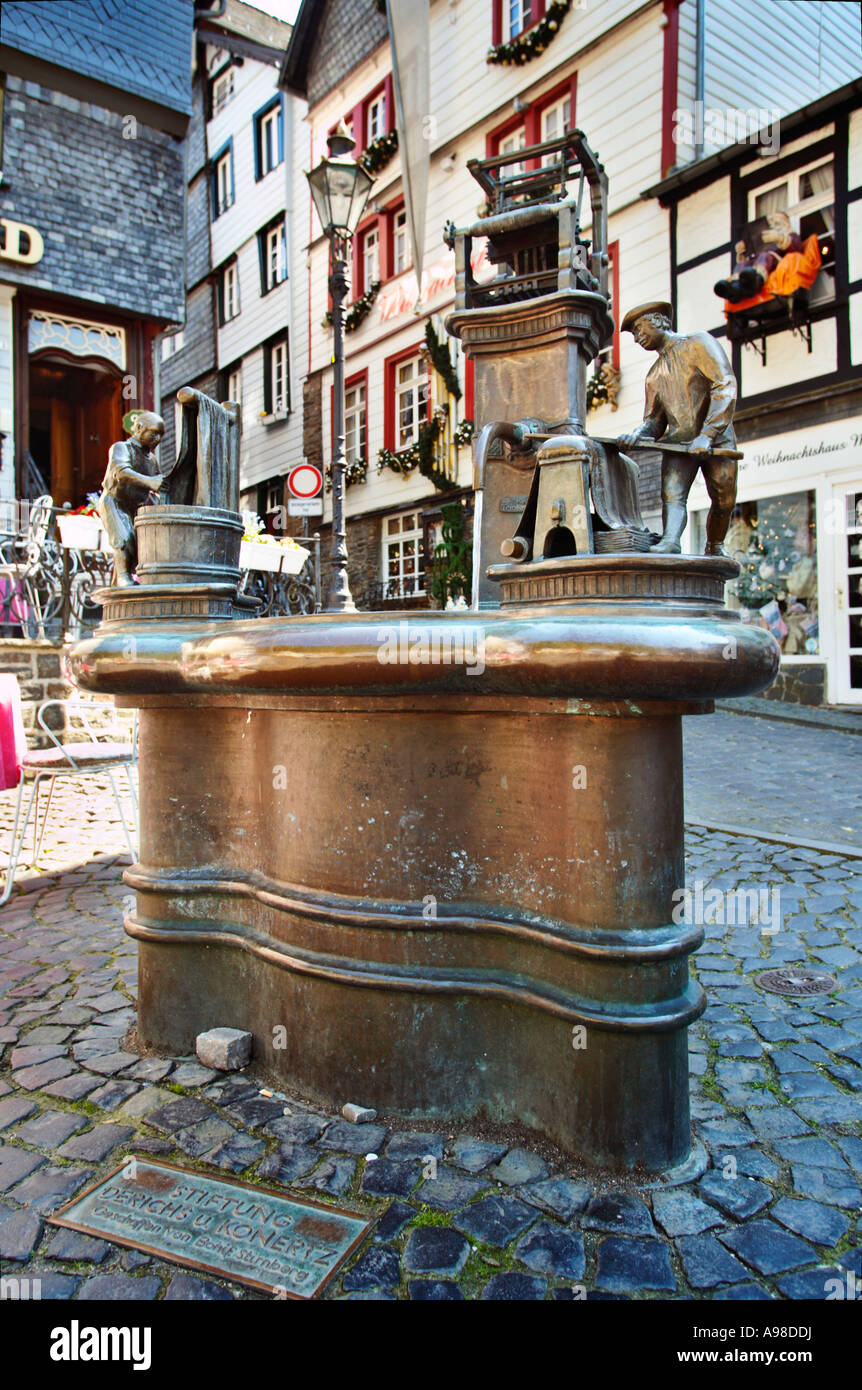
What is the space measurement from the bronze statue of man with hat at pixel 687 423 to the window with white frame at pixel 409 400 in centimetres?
1492

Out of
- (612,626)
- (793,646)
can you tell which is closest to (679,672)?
(612,626)

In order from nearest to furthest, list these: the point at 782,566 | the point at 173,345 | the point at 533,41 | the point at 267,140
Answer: the point at 782,566 < the point at 533,41 < the point at 267,140 < the point at 173,345

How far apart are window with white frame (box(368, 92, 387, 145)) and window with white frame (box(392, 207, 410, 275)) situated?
57.8 inches

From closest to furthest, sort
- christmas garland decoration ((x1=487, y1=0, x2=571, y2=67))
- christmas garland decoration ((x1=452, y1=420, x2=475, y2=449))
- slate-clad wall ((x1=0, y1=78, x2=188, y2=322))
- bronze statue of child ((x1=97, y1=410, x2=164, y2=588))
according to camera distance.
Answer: bronze statue of child ((x1=97, y1=410, x2=164, y2=588)), christmas garland decoration ((x1=487, y1=0, x2=571, y2=67)), slate-clad wall ((x1=0, y1=78, x2=188, y2=322)), christmas garland decoration ((x1=452, y1=420, x2=475, y2=449))

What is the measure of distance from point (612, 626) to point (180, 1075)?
67.0 inches

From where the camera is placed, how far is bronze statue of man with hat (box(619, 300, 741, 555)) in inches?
88.7

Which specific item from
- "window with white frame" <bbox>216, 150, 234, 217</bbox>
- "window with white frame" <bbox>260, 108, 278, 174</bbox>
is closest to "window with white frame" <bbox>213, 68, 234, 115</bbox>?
"window with white frame" <bbox>216, 150, 234, 217</bbox>

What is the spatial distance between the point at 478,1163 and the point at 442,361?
48.5 feet

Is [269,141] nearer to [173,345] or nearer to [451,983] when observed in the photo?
[173,345]

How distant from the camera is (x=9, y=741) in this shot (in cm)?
450

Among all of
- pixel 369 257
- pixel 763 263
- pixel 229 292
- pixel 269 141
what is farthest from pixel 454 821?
pixel 229 292

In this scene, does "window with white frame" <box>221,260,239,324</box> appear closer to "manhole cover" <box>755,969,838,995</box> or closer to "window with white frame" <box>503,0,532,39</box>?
"window with white frame" <box>503,0,532,39</box>
